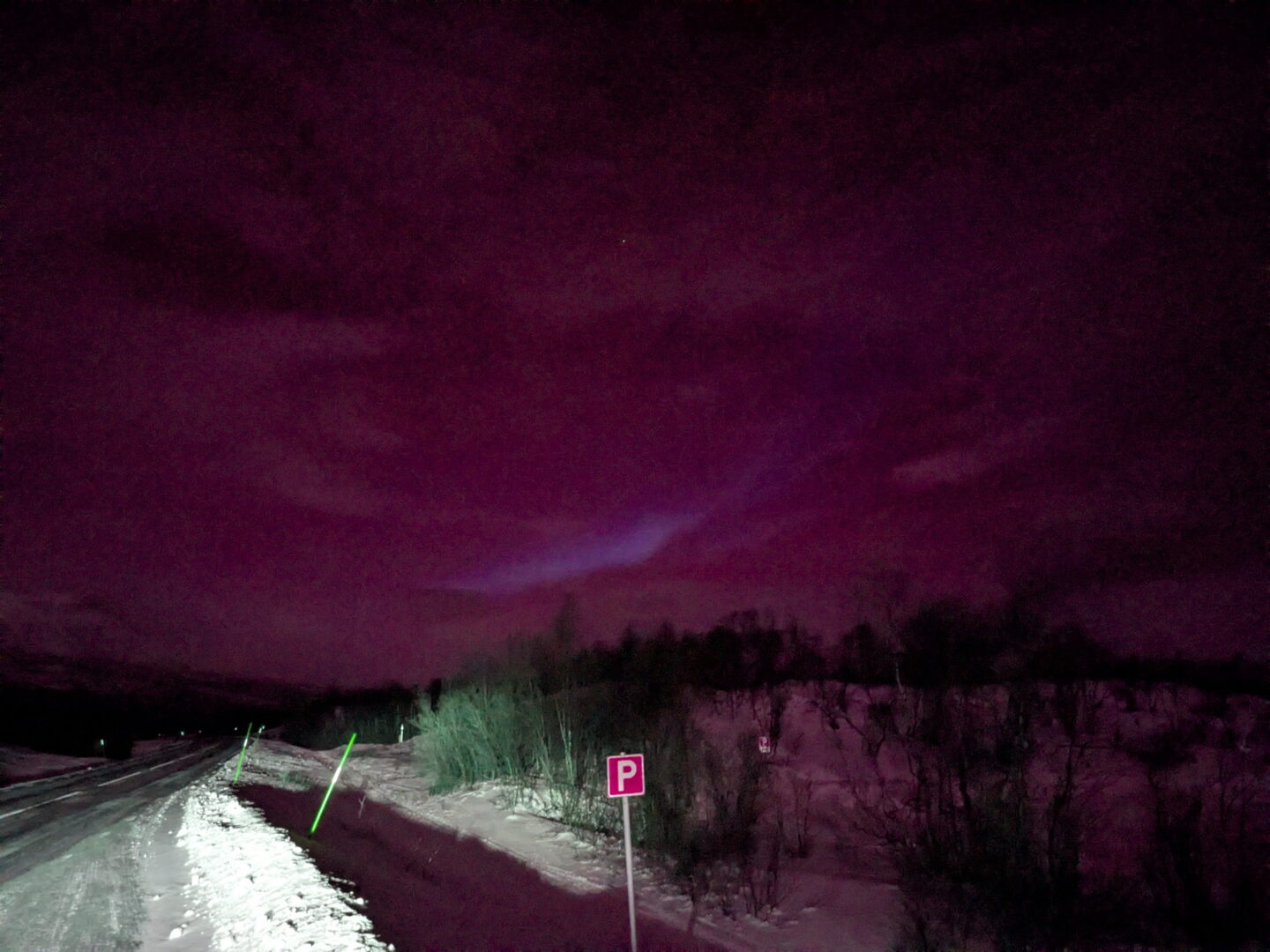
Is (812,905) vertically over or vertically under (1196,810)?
under

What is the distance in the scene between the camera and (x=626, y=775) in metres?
9.38

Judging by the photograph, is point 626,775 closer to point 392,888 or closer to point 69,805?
point 392,888

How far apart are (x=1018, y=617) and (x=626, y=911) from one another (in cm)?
2184

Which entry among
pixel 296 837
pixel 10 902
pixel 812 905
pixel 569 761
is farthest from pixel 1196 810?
pixel 10 902

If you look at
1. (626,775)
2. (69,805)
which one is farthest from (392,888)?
(69,805)

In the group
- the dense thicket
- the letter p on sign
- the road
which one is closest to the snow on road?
the road

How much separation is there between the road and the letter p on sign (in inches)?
401

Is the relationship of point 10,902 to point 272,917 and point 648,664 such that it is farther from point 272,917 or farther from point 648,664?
point 648,664

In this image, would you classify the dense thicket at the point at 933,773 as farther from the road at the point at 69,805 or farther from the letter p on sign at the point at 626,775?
the road at the point at 69,805

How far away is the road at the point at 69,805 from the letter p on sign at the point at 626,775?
10185mm

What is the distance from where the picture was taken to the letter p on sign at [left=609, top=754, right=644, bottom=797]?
930 cm

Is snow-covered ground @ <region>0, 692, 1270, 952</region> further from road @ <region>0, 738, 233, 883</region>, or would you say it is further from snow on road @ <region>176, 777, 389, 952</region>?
road @ <region>0, 738, 233, 883</region>

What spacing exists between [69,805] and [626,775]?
21.4 metres

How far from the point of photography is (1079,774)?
30609mm
